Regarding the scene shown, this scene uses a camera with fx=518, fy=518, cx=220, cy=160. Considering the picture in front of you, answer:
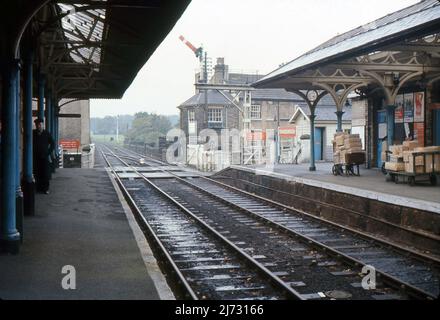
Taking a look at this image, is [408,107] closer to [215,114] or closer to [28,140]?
[28,140]

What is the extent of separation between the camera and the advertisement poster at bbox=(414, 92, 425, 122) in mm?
17016

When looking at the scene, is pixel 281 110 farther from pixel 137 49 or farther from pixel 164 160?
pixel 137 49

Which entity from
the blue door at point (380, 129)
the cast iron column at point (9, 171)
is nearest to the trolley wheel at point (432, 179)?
the blue door at point (380, 129)

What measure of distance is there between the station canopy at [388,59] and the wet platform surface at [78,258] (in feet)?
23.4

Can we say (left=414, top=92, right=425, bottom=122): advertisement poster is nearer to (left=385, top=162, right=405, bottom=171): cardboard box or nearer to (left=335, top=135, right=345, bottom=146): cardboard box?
(left=335, top=135, right=345, bottom=146): cardboard box

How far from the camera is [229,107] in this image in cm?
5019

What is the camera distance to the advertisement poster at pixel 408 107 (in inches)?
698

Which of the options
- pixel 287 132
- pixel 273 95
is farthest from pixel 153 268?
pixel 273 95

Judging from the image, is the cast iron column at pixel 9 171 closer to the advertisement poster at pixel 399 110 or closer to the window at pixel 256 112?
the advertisement poster at pixel 399 110

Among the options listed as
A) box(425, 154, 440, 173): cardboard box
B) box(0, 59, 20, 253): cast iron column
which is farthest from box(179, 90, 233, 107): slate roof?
box(0, 59, 20, 253): cast iron column

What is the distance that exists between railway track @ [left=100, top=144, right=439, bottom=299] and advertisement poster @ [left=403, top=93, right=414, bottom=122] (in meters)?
6.38
